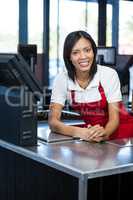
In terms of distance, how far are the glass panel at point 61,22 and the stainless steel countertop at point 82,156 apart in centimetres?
436

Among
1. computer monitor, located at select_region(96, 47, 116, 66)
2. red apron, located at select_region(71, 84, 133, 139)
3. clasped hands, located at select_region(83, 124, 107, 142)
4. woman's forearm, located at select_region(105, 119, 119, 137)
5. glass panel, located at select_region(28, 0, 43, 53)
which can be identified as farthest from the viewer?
glass panel, located at select_region(28, 0, 43, 53)

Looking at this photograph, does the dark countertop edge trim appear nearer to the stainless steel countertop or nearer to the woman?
the stainless steel countertop

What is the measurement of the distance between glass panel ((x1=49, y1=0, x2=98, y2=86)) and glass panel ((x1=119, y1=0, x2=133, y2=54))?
2.44ft

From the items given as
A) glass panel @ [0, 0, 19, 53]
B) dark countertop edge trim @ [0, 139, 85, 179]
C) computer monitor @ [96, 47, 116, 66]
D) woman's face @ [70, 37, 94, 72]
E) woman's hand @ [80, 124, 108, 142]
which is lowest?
dark countertop edge trim @ [0, 139, 85, 179]

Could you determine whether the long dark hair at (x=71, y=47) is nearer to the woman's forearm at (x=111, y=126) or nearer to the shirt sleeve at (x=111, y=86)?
the shirt sleeve at (x=111, y=86)

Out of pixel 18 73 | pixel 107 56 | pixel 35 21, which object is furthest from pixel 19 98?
pixel 35 21

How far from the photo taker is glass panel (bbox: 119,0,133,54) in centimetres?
712

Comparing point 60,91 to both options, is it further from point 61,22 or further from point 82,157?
point 61,22

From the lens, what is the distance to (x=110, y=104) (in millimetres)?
2189

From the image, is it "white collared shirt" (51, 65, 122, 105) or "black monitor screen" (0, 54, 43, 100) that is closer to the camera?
"black monitor screen" (0, 54, 43, 100)

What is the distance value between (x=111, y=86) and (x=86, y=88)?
0.44 feet

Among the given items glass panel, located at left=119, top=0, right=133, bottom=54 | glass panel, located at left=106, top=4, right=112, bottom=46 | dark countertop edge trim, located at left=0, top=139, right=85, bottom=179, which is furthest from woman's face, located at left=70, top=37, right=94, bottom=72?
glass panel, located at left=119, top=0, right=133, bottom=54

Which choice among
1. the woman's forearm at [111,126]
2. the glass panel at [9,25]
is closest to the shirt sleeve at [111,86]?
the woman's forearm at [111,126]

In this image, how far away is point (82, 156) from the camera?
1627 millimetres
